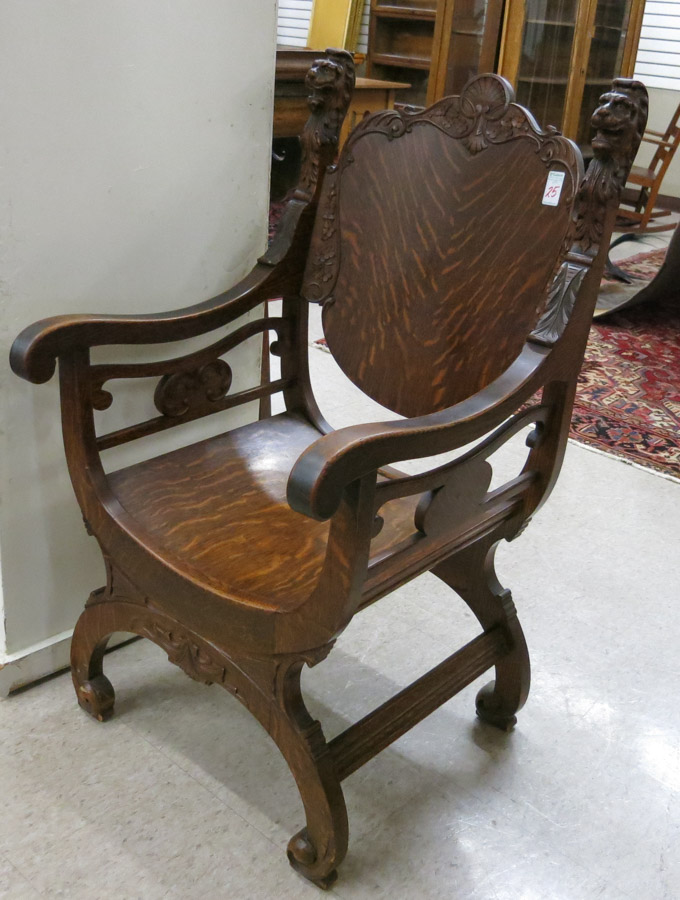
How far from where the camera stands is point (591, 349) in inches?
157

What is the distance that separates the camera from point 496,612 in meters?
1.68

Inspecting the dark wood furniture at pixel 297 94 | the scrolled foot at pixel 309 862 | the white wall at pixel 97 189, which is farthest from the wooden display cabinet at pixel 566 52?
the scrolled foot at pixel 309 862

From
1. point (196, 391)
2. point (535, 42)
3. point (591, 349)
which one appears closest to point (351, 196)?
point (196, 391)

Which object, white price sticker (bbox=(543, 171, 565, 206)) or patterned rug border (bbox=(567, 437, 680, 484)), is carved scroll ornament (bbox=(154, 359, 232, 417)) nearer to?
white price sticker (bbox=(543, 171, 565, 206))

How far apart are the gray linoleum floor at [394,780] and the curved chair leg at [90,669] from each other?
39 millimetres

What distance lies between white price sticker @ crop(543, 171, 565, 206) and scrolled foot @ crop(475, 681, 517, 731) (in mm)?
907

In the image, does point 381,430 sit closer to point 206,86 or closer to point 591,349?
point 206,86

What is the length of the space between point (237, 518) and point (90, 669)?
450mm

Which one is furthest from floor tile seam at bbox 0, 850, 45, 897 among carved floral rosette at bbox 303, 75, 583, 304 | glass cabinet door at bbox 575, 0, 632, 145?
glass cabinet door at bbox 575, 0, 632, 145

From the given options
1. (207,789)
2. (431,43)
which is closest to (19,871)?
(207,789)

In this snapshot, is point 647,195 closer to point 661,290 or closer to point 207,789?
point 661,290

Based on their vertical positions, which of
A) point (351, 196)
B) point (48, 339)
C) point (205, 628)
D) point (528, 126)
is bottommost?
point (205, 628)

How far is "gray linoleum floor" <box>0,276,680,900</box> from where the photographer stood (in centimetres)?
143

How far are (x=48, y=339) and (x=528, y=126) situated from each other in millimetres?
808
